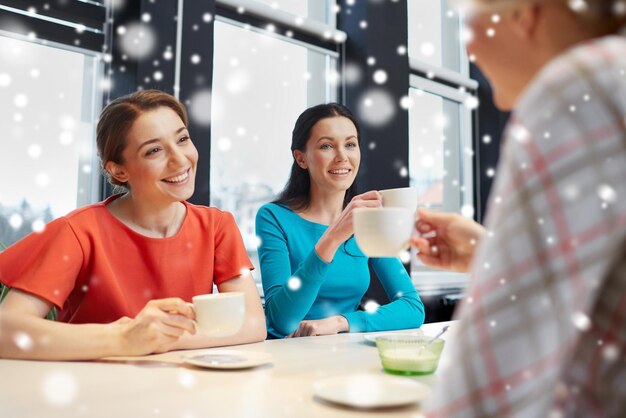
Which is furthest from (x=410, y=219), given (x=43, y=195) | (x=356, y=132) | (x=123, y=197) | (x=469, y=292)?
(x=43, y=195)

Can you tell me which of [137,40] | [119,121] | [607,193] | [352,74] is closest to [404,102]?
[352,74]

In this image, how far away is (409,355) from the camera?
112 cm

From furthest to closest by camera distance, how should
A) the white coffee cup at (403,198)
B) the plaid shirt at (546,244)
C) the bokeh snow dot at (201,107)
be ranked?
the bokeh snow dot at (201,107) < the white coffee cup at (403,198) < the plaid shirt at (546,244)

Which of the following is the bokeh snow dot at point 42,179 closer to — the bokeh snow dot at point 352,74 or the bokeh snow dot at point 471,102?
the bokeh snow dot at point 352,74

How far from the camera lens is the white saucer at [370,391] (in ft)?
2.76

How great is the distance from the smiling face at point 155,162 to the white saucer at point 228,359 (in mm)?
573

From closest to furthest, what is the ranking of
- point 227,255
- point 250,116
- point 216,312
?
point 216,312, point 227,255, point 250,116

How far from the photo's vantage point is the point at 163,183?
1679 mm

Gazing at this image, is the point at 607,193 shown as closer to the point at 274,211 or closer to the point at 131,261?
the point at 131,261

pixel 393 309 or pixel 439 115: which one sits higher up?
pixel 439 115

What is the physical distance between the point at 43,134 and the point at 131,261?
1.01m

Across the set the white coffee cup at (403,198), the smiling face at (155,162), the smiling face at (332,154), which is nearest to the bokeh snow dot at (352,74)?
the smiling face at (332,154)

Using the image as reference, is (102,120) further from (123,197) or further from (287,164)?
(287,164)

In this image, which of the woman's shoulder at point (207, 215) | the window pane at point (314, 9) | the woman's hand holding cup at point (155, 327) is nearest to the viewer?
the woman's hand holding cup at point (155, 327)
